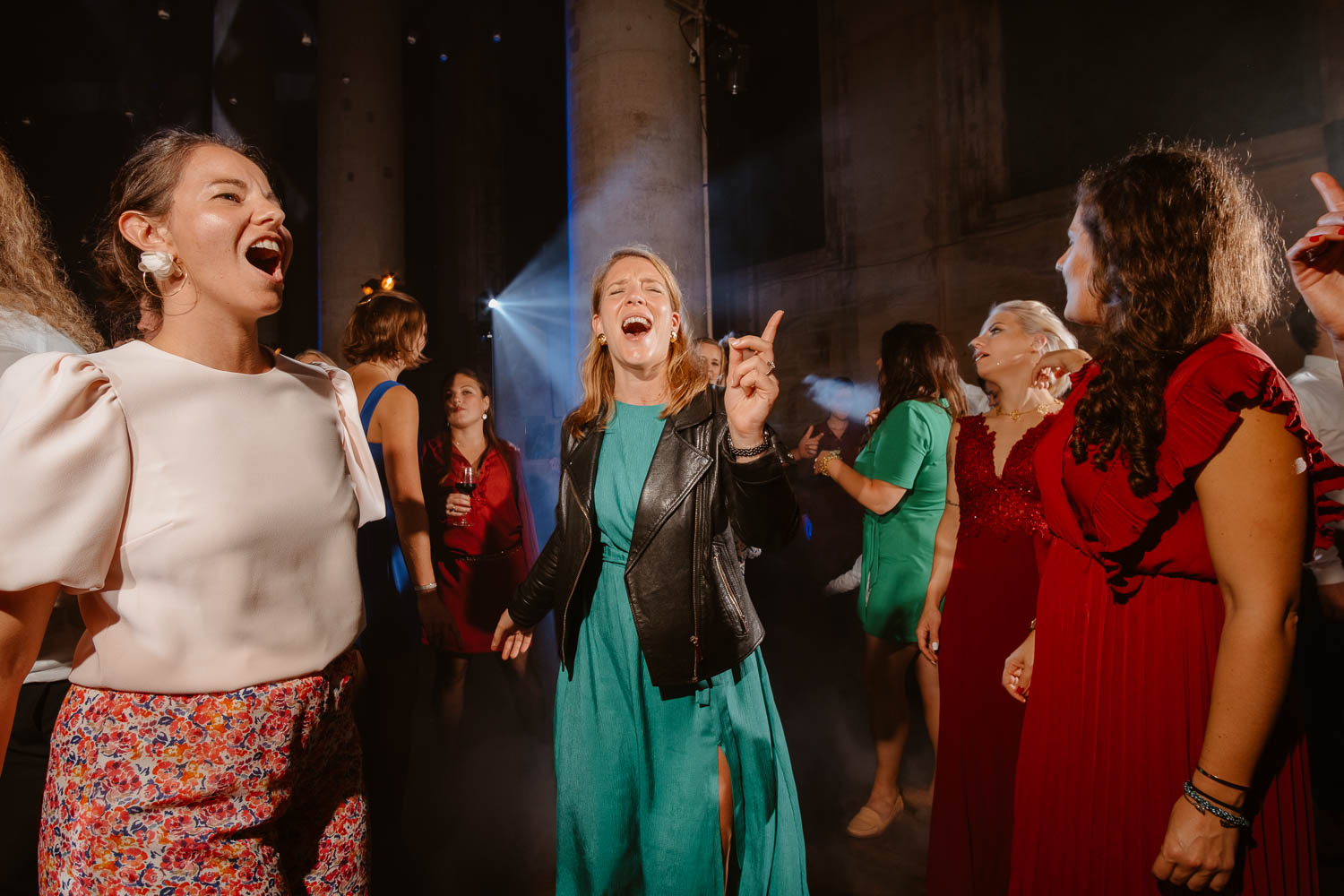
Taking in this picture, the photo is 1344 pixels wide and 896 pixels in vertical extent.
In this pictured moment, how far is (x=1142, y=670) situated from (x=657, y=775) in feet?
3.85

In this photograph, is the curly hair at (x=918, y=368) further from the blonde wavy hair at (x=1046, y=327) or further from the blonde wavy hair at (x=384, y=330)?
the blonde wavy hair at (x=384, y=330)

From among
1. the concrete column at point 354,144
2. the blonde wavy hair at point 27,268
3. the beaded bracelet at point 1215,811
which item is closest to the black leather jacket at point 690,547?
the beaded bracelet at point 1215,811

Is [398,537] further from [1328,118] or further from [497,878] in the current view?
[1328,118]

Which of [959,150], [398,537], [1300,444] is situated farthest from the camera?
[959,150]

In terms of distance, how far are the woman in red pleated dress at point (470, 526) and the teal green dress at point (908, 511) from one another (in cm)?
187

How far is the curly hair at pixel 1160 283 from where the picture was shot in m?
1.21

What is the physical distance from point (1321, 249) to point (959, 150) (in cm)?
759

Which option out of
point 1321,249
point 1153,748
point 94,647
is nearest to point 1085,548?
point 1153,748

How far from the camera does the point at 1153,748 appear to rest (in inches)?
48.3

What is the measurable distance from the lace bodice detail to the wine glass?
7.96 ft

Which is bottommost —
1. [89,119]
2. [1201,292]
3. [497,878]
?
[497,878]

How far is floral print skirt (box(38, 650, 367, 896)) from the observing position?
40.3 inches

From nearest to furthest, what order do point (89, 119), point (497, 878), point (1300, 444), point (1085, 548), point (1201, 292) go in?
point (1300, 444), point (1201, 292), point (1085, 548), point (497, 878), point (89, 119)

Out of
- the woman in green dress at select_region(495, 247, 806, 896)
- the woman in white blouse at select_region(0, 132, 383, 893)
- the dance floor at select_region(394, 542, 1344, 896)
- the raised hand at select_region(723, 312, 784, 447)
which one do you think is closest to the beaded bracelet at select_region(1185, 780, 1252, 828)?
the woman in green dress at select_region(495, 247, 806, 896)
